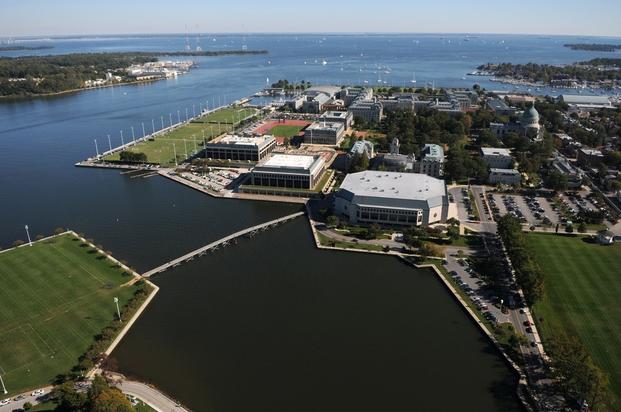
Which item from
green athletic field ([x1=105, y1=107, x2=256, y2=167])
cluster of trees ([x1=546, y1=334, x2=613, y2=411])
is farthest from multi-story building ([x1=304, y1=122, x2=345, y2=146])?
cluster of trees ([x1=546, y1=334, x2=613, y2=411])

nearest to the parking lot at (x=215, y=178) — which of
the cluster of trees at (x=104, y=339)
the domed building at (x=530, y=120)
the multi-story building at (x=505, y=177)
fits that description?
the cluster of trees at (x=104, y=339)

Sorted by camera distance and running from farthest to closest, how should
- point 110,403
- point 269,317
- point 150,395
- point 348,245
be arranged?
point 348,245, point 269,317, point 150,395, point 110,403

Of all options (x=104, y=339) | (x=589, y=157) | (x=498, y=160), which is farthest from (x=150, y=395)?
(x=589, y=157)

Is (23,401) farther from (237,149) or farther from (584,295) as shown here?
(237,149)

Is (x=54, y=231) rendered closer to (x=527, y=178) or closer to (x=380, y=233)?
(x=380, y=233)

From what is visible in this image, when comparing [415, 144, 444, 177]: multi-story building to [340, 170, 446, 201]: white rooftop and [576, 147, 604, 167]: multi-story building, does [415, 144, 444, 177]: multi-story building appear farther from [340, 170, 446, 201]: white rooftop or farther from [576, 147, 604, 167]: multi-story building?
[576, 147, 604, 167]: multi-story building

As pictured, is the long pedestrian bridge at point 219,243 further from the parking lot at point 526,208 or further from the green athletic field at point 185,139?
the green athletic field at point 185,139

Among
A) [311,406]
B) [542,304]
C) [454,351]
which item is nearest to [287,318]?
[311,406]
